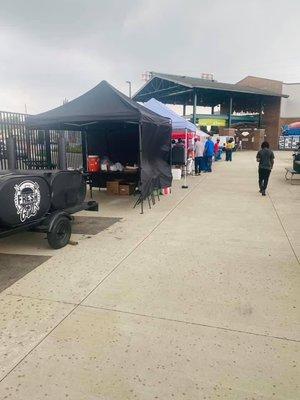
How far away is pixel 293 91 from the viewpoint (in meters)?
47.4

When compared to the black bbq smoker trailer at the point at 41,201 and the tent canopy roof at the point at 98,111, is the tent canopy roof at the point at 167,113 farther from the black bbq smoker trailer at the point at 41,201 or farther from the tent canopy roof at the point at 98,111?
the black bbq smoker trailer at the point at 41,201

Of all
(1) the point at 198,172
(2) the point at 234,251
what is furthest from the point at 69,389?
(1) the point at 198,172

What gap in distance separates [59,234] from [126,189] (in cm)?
530

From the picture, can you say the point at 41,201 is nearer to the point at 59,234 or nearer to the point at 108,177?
the point at 59,234

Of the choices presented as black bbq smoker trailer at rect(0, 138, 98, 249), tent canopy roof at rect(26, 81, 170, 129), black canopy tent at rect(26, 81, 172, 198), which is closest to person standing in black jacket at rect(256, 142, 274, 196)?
black canopy tent at rect(26, 81, 172, 198)

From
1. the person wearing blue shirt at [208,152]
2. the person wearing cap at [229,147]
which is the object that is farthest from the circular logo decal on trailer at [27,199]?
the person wearing cap at [229,147]

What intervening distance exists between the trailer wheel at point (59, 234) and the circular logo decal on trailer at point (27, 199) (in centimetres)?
44

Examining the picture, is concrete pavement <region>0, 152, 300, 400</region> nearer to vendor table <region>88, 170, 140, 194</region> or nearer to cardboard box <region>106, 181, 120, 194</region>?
cardboard box <region>106, 181, 120, 194</region>

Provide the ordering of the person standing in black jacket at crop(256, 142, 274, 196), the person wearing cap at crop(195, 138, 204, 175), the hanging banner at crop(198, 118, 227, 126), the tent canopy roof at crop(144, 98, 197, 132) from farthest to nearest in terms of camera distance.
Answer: the hanging banner at crop(198, 118, 227, 126) → the person wearing cap at crop(195, 138, 204, 175) → the tent canopy roof at crop(144, 98, 197, 132) → the person standing in black jacket at crop(256, 142, 274, 196)

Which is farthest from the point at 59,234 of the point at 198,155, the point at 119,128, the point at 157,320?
the point at 198,155

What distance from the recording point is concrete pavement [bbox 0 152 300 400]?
2.46 meters

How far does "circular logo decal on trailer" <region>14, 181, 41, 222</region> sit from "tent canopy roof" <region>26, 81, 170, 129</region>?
10.5ft

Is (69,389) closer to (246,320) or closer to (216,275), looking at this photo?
(246,320)

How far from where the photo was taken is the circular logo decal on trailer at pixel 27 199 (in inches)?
177
